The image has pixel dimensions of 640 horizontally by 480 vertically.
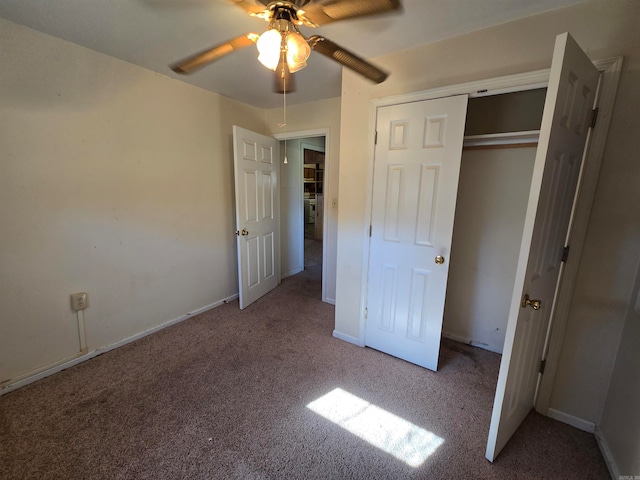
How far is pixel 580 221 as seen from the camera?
1441 mm

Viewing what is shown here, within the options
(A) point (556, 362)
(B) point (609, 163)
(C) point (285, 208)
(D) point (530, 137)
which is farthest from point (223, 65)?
(A) point (556, 362)

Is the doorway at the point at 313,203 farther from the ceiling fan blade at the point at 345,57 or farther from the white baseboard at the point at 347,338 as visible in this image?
the ceiling fan blade at the point at 345,57

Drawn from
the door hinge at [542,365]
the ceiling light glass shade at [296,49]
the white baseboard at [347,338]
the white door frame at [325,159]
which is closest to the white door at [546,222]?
the door hinge at [542,365]

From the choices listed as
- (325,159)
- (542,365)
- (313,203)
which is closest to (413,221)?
(542,365)

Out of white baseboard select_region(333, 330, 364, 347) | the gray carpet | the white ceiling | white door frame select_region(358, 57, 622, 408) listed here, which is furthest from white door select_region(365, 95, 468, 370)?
the white ceiling

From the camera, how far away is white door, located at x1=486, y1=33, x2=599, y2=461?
101 centimetres

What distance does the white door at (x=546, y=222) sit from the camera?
1.01m

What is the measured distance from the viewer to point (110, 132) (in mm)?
2031

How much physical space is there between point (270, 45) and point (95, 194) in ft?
5.93

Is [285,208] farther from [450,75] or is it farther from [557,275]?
[557,275]

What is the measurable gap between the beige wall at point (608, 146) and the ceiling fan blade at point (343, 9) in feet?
2.84

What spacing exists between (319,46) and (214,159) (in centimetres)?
193

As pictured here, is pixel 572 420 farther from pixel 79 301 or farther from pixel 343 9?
pixel 79 301

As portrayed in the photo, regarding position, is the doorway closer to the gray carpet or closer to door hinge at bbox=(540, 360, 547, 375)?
the gray carpet
